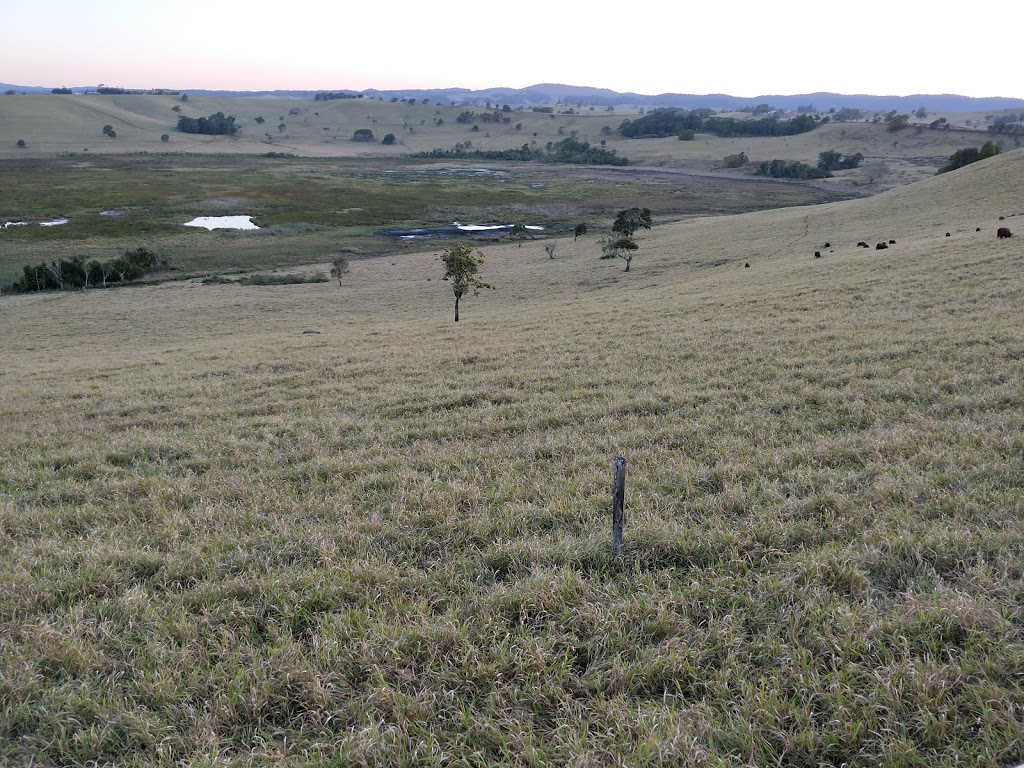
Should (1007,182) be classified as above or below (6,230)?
above

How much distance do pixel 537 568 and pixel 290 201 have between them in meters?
112

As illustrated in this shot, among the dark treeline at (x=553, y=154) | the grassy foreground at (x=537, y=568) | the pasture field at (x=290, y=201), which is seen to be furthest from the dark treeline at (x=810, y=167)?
the grassy foreground at (x=537, y=568)

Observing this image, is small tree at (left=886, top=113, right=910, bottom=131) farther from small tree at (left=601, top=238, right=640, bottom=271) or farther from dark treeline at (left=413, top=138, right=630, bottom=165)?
small tree at (left=601, top=238, right=640, bottom=271)

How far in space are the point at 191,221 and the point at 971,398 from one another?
9743 cm

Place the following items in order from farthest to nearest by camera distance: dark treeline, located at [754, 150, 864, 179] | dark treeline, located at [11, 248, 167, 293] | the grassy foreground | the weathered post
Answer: dark treeline, located at [754, 150, 864, 179], dark treeline, located at [11, 248, 167, 293], the weathered post, the grassy foreground

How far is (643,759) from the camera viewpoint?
3549mm

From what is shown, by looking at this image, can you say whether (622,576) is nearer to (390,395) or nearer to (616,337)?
(390,395)

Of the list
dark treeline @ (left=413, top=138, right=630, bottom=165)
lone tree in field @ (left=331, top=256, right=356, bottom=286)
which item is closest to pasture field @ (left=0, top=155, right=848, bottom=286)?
lone tree in field @ (left=331, top=256, right=356, bottom=286)

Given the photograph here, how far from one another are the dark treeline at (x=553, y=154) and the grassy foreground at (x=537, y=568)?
173m

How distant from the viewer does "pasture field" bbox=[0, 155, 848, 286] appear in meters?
73.1

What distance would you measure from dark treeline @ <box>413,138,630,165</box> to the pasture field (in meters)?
16.0

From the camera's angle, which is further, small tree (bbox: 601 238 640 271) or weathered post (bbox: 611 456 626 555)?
small tree (bbox: 601 238 640 271)

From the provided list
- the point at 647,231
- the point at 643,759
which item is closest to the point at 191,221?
the point at 647,231

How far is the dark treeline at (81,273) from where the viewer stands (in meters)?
57.2
